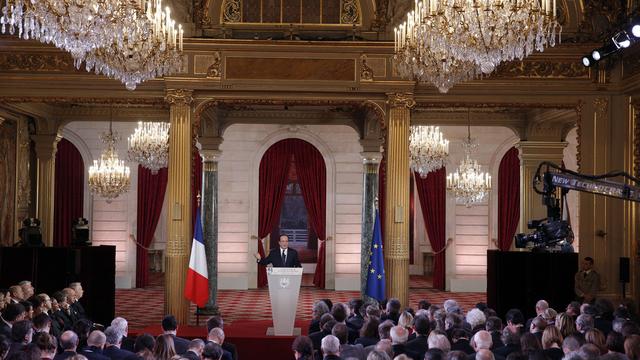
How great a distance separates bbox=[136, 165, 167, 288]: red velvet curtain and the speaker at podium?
9.54 metres

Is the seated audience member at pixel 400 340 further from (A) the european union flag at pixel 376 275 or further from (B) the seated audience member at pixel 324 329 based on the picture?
(A) the european union flag at pixel 376 275

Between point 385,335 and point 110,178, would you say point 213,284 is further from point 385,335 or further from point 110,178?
point 385,335

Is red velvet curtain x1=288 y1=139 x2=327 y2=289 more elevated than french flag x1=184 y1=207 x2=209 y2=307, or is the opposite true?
red velvet curtain x1=288 y1=139 x2=327 y2=289

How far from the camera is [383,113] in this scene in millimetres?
12391

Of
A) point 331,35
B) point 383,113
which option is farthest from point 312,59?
point 383,113

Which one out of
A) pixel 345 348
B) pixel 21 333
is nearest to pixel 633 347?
pixel 345 348

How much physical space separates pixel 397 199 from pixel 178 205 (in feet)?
10.7

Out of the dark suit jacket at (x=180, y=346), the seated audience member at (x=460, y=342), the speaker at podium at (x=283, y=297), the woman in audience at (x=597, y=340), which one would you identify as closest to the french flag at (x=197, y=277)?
the speaker at podium at (x=283, y=297)

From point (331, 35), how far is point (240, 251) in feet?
26.7

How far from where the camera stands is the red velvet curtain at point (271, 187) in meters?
19.6

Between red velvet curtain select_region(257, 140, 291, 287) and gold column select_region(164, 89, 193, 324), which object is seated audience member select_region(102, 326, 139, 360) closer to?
gold column select_region(164, 89, 193, 324)

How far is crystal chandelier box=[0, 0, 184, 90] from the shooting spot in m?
7.53

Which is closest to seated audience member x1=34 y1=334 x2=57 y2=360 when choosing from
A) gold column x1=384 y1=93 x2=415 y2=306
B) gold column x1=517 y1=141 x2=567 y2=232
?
gold column x1=384 y1=93 x2=415 y2=306

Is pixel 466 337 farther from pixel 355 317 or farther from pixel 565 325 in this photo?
pixel 355 317
